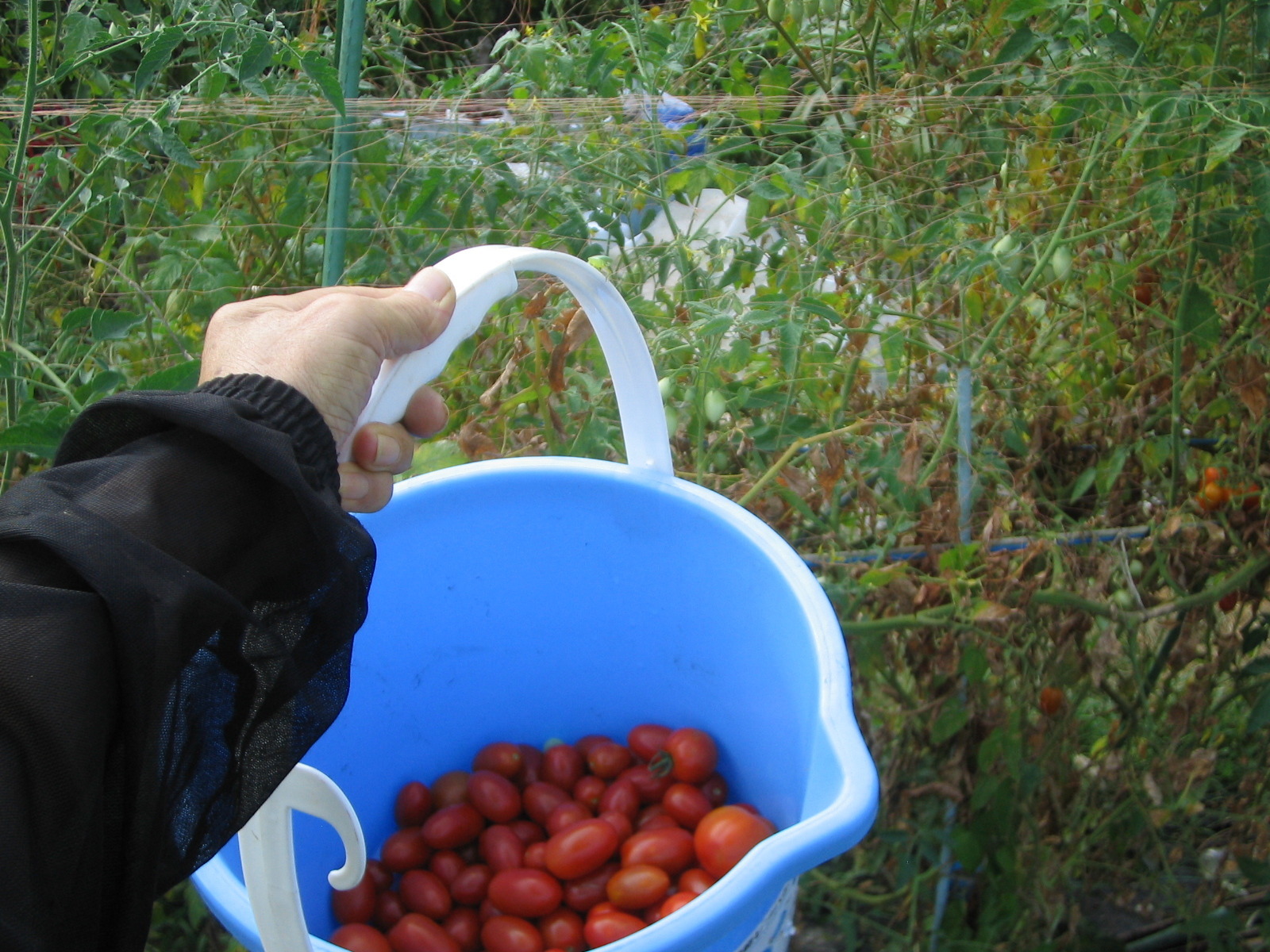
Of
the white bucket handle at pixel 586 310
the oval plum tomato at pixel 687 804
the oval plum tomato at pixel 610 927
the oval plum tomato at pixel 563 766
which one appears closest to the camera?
the white bucket handle at pixel 586 310

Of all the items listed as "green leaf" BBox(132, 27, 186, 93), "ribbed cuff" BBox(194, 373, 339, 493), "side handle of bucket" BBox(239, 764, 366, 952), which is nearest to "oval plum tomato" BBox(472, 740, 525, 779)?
"side handle of bucket" BBox(239, 764, 366, 952)

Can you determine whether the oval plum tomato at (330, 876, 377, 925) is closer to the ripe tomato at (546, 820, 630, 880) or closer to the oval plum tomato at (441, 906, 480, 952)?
the oval plum tomato at (441, 906, 480, 952)

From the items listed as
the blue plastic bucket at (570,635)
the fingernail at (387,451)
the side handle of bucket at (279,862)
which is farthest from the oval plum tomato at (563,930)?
the fingernail at (387,451)

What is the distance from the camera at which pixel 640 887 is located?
3.16 ft

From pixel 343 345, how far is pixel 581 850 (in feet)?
2.02

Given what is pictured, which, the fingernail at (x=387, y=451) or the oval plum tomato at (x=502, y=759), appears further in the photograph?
the oval plum tomato at (x=502, y=759)

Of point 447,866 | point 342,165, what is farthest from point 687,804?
point 342,165

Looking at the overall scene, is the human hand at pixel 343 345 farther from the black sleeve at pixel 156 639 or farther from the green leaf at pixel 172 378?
the green leaf at pixel 172 378

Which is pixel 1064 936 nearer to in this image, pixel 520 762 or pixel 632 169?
pixel 520 762

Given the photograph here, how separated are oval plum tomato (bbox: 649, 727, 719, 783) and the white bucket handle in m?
0.30

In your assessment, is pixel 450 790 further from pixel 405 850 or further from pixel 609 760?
pixel 609 760

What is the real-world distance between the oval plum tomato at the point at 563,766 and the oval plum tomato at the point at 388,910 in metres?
0.20

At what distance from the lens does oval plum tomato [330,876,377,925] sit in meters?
1.00

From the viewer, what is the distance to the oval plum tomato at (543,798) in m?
1.11
